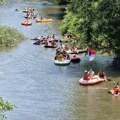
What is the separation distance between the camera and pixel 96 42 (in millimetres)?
33406

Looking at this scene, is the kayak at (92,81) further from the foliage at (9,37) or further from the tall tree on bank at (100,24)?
the foliage at (9,37)

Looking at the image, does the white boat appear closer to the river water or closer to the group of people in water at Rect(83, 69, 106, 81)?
the river water

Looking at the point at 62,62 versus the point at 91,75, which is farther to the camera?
the point at 62,62

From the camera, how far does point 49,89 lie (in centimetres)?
2889

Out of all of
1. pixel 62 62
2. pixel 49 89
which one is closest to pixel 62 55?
pixel 62 62

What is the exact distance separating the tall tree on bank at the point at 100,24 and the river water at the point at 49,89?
2076 millimetres

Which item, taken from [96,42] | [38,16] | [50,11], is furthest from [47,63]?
[50,11]

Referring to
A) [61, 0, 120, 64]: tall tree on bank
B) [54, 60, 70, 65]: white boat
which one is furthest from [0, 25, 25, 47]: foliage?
[61, 0, 120, 64]: tall tree on bank

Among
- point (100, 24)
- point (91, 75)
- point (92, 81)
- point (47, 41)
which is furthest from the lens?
point (47, 41)

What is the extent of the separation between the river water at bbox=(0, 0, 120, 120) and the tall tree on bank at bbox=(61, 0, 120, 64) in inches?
81.7

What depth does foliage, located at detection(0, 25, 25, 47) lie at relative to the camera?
45375 millimetres

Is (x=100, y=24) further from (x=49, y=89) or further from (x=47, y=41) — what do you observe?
(x=47, y=41)

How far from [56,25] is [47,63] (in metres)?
24.7

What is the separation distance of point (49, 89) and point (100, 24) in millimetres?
6378
